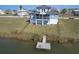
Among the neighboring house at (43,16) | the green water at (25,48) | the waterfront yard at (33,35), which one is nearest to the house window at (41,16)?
the neighboring house at (43,16)

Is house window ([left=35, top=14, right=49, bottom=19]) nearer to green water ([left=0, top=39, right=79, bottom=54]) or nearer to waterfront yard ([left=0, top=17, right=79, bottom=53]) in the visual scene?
waterfront yard ([left=0, top=17, right=79, bottom=53])

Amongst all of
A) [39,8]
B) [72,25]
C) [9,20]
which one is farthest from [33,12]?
[72,25]

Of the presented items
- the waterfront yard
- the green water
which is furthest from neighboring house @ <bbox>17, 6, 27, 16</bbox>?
the green water

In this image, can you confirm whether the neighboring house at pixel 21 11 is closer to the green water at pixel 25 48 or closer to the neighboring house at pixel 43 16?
the neighboring house at pixel 43 16
